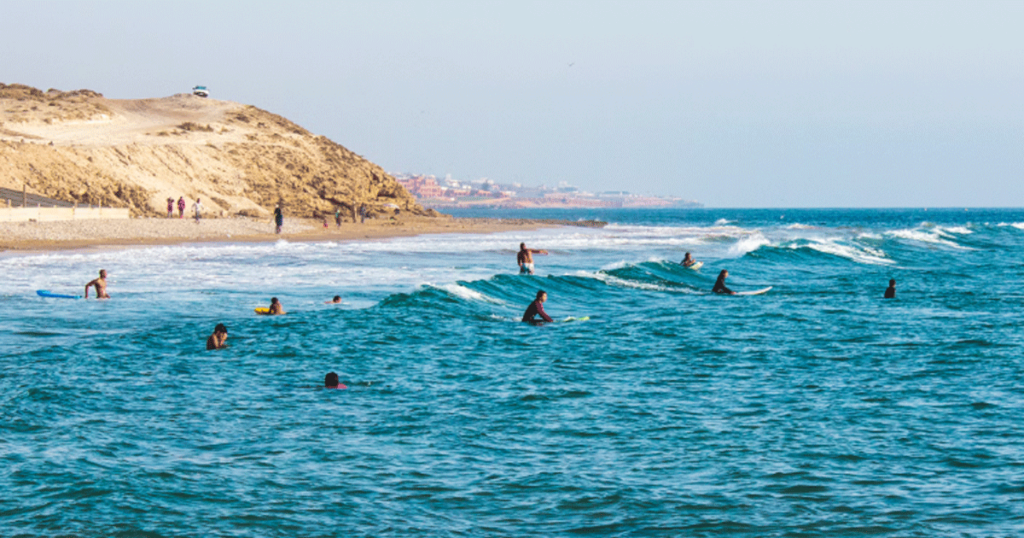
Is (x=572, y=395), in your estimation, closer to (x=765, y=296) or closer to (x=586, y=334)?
(x=586, y=334)

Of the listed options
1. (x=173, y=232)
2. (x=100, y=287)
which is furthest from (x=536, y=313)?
(x=173, y=232)

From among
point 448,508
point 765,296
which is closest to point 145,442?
point 448,508

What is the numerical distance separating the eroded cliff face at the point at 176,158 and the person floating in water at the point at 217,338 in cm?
4131

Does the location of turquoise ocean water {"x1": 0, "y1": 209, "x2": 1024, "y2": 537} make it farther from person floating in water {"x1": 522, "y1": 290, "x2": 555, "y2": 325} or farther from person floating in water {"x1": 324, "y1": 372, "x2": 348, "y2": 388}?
person floating in water {"x1": 522, "y1": 290, "x2": 555, "y2": 325}

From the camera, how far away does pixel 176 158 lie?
→ 74500mm

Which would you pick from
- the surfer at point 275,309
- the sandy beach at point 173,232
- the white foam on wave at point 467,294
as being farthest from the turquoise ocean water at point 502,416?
the sandy beach at point 173,232

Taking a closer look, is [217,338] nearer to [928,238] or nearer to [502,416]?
[502,416]

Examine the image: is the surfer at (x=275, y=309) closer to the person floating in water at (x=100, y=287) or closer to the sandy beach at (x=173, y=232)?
the person floating in water at (x=100, y=287)

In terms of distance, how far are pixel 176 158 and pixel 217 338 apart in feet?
200

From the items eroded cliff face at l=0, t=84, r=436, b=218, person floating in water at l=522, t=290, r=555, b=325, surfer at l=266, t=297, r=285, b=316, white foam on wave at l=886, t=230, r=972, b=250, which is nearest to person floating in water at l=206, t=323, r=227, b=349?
surfer at l=266, t=297, r=285, b=316

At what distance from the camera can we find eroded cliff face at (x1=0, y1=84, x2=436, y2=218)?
62.0 m

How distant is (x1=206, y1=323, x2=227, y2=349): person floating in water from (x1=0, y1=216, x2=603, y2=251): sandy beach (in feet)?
82.8

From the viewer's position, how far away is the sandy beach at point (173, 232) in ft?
140

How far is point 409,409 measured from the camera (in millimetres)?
13383
